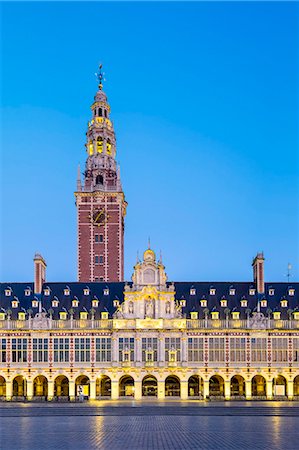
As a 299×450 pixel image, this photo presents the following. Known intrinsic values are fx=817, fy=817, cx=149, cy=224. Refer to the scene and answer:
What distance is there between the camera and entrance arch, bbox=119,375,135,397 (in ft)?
305

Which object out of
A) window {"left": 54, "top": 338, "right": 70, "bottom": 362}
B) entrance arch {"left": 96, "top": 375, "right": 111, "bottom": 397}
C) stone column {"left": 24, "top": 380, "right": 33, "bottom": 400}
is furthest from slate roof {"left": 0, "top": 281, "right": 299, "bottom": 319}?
stone column {"left": 24, "top": 380, "right": 33, "bottom": 400}

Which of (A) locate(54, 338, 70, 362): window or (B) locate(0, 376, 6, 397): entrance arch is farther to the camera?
(B) locate(0, 376, 6, 397): entrance arch

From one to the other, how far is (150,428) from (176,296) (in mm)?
47071

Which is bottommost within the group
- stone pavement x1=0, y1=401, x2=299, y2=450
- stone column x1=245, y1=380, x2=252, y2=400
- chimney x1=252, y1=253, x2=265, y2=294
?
stone column x1=245, y1=380, x2=252, y2=400

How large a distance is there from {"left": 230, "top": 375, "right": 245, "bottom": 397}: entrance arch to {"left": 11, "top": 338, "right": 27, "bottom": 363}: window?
940 inches

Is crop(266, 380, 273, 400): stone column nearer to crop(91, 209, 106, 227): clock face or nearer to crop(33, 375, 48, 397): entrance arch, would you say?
crop(33, 375, 48, 397): entrance arch

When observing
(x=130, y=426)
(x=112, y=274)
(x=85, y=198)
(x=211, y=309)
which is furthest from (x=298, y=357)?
(x=130, y=426)

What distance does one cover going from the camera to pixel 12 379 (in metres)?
92.2

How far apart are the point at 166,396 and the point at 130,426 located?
42.4 metres

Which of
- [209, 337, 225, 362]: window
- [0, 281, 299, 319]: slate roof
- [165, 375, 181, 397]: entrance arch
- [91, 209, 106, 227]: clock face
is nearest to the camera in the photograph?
[209, 337, 225, 362]: window

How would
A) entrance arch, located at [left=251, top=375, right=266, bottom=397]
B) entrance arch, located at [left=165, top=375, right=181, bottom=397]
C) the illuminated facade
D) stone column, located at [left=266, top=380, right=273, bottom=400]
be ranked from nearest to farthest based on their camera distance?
stone column, located at [left=266, top=380, right=273, bottom=400], the illuminated facade, entrance arch, located at [left=165, top=375, right=181, bottom=397], entrance arch, located at [left=251, top=375, right=266, bottom=397]

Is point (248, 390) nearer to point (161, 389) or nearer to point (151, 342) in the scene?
point (161, 389)

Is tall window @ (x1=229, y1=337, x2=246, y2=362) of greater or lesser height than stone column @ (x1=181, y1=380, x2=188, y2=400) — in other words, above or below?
above

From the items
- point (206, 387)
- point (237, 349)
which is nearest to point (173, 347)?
point (206, 387)
